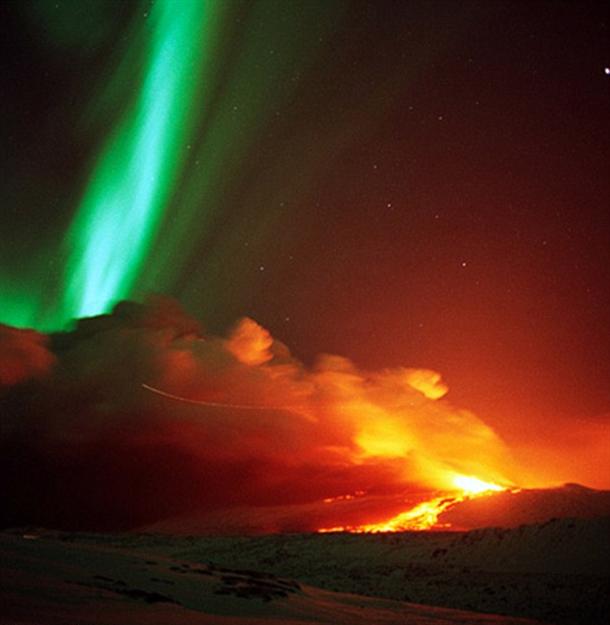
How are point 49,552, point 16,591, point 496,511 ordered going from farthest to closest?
point 496,511
point 49,552
point 16,591

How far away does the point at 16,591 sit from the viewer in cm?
1143

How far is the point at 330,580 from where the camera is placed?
25.3 metres

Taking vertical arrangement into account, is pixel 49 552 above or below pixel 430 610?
above

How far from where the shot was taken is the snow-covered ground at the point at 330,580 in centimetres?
1259

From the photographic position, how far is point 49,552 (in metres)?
16.9

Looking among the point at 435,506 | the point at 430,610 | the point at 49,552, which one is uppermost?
A: the point at 435,506

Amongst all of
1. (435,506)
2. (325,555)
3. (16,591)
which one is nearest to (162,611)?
(16,591)

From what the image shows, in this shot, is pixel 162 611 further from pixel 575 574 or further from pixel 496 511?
pixel 496 511

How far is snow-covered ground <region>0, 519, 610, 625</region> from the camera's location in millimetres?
12586

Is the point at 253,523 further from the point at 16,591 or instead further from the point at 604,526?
the point at 16,591

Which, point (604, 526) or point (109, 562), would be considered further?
point (604, 526)

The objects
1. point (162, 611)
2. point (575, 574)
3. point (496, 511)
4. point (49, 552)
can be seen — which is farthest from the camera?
point (496, 511)

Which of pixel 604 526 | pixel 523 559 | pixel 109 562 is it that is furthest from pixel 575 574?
pixel 109 562

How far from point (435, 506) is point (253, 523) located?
1714 cm
